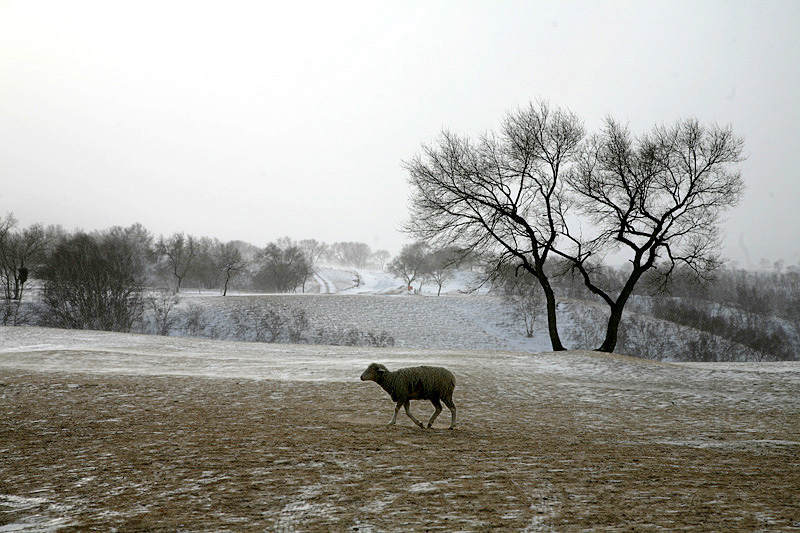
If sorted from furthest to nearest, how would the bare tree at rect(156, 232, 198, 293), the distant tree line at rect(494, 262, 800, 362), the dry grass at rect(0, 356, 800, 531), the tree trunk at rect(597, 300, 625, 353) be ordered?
the bare tree at rect(156, 232, 198, 293) < the distant tree line at rect(494, 262, 800, 362) < the tree trunk at rect(597, 300, 625, 353) < the dry grass at rect(0, 356, 800, 531)

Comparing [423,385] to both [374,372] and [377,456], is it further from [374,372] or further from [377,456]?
[377,456]

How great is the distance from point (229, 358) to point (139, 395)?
10914 millimetres

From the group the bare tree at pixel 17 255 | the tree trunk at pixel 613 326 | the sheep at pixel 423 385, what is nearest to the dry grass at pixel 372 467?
the sheep at pixel 423 385

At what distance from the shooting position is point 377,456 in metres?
7.81

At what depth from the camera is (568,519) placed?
5258 mm

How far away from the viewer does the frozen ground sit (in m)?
5.39

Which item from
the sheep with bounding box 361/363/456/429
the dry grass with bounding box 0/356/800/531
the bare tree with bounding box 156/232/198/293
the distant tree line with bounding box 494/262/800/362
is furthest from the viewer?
the bare tree with bounding box 156/232/198/293

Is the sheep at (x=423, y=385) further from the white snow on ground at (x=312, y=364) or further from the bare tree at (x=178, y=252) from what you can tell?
the bare tree at (x=178, y=252)

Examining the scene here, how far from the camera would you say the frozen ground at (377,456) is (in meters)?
5.39

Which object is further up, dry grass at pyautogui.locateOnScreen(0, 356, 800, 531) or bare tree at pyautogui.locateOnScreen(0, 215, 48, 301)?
bare tree at pyautogui.locateOnScreen(0, 215, 48, 301)

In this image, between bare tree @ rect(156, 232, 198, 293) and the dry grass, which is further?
bare tree @ rect(156, 232, 198, 293)

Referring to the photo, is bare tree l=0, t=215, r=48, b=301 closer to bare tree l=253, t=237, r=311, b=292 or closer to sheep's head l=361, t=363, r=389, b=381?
bare tree l=253, t=237, r=311, b=292

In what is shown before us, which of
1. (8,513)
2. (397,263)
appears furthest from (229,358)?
(397,263)

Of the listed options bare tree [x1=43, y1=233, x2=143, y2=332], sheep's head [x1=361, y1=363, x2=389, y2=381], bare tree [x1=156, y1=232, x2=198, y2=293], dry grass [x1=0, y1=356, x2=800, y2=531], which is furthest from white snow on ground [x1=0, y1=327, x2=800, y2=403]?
bare tree [x1=156, y1=232, x2=198, y2=293]
